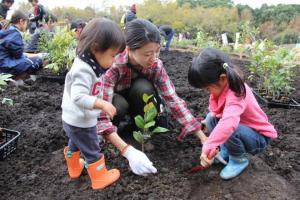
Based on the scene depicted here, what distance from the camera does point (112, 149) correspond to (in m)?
2.59

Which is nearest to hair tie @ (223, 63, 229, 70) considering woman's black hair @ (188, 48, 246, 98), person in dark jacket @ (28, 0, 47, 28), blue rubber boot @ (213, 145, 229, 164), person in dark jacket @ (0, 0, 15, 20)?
woman's black hair @ (188, 48, 246, 98)

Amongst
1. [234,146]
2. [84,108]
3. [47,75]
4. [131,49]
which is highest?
[131,49]

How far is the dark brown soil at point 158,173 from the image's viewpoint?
2109 millimetres

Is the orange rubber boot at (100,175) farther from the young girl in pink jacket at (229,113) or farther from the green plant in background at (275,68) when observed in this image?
the green plant in background at (275,68)

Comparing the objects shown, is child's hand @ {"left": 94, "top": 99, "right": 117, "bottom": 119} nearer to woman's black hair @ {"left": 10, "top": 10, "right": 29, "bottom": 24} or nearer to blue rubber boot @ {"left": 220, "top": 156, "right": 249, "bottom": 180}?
blue rubber boot @ {"left": 220, "top": 156, "right": 249, "bottom": 180}

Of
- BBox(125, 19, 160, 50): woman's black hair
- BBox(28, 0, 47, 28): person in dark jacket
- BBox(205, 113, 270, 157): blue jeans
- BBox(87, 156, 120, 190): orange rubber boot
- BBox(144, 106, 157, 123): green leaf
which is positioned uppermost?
BBox(125, 19, 160, 50): woman's black hair

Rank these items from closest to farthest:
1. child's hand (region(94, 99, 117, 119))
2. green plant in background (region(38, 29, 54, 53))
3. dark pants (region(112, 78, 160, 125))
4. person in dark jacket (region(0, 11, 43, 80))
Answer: child's hand (region(94, 99, 117, 119)) < dark pants (region(112, 78, 160, 125)) < person in dark jacket (region(0, 11, 43, 80)) < green plant in background (region(38, 29, 54, 53))

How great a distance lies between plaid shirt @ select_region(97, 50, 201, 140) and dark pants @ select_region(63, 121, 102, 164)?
1.00 feet

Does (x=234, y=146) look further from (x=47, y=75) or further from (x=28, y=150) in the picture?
(x=47, y=75)

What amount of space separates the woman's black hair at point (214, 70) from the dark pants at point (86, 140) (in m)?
0.70

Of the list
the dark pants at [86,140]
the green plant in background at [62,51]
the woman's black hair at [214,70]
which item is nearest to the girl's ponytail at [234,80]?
the woman's black hair at [214,70]

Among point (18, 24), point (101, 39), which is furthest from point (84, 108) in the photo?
point (18, 24)

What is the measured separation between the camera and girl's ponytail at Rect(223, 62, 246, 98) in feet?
6.40

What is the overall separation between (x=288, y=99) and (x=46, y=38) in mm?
3615
